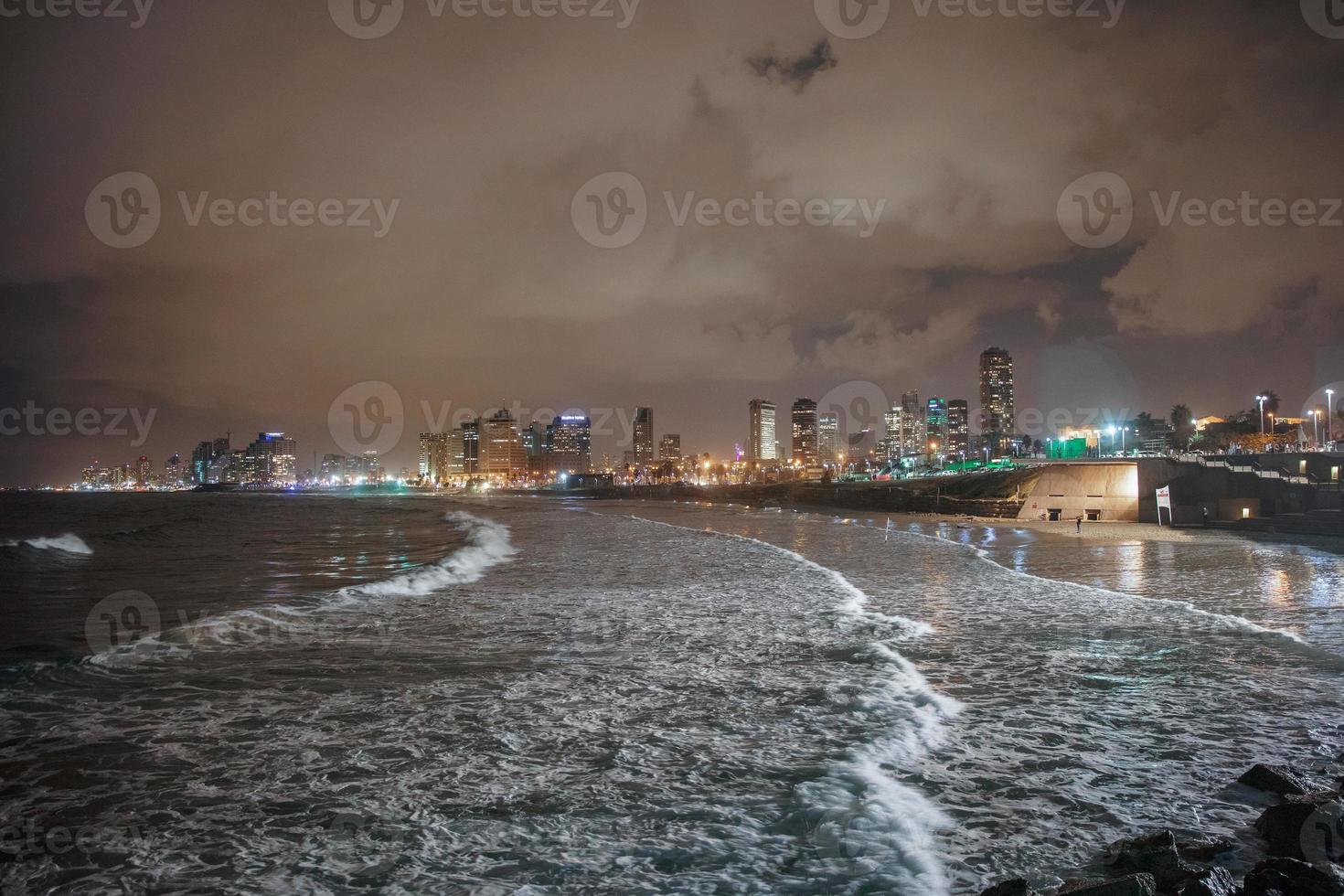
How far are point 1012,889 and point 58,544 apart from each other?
48.4 m

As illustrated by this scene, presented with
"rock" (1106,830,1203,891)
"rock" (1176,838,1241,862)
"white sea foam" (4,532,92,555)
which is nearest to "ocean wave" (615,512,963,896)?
"rock" (1106,830,1203,891)

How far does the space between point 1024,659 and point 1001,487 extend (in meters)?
54.3

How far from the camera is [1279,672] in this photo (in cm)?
898

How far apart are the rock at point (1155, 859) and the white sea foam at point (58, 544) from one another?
40950 millimetres

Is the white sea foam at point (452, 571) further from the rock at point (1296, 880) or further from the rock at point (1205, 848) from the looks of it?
the rock at point (1296, 880)

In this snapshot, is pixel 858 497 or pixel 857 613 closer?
pixel 857 613

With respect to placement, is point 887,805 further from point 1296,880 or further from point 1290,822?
point 1290,822

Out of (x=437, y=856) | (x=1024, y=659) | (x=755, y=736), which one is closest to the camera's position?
(x=437, y=856)

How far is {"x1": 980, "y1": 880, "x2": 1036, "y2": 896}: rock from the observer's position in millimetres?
3984

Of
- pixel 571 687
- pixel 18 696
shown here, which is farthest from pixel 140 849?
pixel 18 696

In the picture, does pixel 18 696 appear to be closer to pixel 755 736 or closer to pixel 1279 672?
pixel 755 736

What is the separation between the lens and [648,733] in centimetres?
721

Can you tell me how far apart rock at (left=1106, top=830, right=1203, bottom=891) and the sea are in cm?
19

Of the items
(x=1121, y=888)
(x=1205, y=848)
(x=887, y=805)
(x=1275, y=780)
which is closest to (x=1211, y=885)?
(x=1121, y=888)
